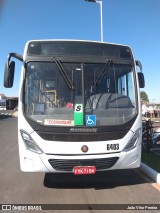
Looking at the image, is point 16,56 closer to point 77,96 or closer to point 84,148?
point 77,96

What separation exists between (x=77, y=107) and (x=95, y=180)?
1.90m

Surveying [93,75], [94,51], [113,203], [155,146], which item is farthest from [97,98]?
[155,146]

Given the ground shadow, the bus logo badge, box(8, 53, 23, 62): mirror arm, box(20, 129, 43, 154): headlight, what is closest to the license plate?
the bus logo badge

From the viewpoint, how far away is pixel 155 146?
40.1 ft

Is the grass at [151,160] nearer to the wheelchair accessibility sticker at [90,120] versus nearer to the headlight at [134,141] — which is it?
the headlight at [134,141]

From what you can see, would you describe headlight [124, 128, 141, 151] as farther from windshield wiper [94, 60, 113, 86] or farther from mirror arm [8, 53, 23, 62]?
mirror arm [8, 53, 23, 62]

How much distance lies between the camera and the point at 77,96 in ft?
20.8

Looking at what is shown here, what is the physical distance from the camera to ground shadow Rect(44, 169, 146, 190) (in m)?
6.59

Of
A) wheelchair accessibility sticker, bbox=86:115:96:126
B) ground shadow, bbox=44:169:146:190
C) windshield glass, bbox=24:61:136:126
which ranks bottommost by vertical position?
ground shadow, bbox=44:169:146:190

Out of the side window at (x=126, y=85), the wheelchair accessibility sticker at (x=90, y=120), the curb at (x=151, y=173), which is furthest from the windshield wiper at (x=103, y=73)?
the curb at (x=151, y=173)

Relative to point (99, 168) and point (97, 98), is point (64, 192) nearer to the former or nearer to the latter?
point (99, 168)

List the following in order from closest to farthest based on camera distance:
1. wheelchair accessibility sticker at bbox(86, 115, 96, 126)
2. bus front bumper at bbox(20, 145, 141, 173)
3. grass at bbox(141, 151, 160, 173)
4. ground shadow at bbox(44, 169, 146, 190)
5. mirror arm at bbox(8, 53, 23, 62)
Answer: bus front bumper at bbox(20, 145, 141, 173) → wheelchair accessibility sticker at bbox(86, 115, 96, 126) → mirror arm at bbox(8, 53, 23, 62) → ground shadow at bbox(44, 169, 146, 190) → grass at bbox(141, 151, 160, 173)

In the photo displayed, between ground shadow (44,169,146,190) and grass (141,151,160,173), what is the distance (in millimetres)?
856

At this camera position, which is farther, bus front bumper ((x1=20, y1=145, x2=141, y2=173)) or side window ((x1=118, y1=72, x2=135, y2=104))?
side window ((x1=118, y1=72, x2=135, y2=104))
